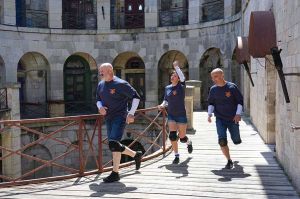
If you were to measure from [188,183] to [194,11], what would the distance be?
1561cm

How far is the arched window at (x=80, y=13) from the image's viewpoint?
22844 mm

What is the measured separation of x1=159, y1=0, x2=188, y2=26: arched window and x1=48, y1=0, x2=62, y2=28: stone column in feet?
17.9

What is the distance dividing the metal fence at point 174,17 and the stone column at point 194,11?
1228 millimetres

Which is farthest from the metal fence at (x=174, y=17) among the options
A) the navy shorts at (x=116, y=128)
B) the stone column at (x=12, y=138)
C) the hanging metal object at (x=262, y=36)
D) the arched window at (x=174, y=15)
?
the navy shorts at (x=116, y=128)

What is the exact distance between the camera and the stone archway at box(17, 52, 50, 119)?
71.4ft

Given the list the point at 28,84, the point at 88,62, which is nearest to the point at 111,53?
the point at 88,62

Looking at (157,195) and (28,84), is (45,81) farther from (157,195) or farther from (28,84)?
(157,195)

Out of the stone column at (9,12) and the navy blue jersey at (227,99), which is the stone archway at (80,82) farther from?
the navy blue jersey at (227,99)

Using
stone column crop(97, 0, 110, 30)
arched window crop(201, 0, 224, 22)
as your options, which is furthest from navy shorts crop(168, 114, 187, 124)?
stone column crop(97, 0, 110, 30)

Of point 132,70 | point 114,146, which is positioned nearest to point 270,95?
point 114,146

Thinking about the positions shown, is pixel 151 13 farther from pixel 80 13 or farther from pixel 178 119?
pixel 178 119

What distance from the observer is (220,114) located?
7168 mm

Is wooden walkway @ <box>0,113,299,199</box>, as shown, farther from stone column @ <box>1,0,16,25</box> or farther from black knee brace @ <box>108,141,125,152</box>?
stone column @ <box>1,0,16,25</box>

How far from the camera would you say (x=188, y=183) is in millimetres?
6414
